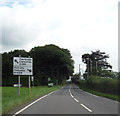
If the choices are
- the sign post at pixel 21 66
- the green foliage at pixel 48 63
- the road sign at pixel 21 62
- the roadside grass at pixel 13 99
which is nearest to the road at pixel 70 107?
the roadside grass at pixel 13 99

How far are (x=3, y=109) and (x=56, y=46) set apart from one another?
262 ft

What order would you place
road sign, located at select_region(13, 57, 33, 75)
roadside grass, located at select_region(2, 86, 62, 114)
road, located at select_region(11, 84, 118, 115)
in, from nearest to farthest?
road, located at select_region(11, 84, 118, 115)
roadside grass, located at select_region(2, 86, 62, 114)
road sign, located at select_region(13, 57, 33, 75)

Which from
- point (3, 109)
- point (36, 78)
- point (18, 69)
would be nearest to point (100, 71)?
Result: point (36, 78)

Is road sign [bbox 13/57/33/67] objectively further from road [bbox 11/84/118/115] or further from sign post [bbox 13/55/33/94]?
road [bbox 11/84/118/115]

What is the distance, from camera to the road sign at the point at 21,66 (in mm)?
24719

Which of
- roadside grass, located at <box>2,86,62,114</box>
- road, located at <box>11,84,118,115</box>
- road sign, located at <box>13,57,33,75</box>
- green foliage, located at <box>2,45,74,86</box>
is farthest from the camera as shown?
green foliage, located at <box>2,45,74,86</box>

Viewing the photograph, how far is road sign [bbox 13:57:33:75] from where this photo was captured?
24719 mm

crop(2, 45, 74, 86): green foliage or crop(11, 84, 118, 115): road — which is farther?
crop(2, 45, 74, 86): green foliage

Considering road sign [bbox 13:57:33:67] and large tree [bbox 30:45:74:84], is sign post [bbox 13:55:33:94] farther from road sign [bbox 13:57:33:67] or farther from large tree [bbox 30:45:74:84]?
large tree [bbox 30:45:74:84]

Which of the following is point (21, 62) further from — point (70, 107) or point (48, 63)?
point (48, 63)

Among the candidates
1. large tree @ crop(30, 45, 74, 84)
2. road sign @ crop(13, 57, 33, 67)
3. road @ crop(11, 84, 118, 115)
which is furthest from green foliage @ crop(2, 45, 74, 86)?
road @ crop(11, 84, 118, 115)

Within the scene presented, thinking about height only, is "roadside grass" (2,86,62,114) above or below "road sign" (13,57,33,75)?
below

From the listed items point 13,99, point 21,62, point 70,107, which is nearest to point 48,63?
point 21,62

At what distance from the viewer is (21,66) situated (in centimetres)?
2520
